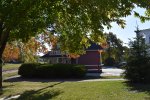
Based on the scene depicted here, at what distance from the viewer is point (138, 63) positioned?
1211 inches

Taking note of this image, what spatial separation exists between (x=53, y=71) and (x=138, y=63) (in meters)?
13.5

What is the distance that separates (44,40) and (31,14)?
23.3 metres

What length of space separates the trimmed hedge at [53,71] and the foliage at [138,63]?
11043mm

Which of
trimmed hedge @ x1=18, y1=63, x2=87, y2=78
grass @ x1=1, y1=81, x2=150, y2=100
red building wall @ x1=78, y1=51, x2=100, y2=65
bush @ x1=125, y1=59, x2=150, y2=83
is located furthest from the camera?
red building wall @ x1=78, y1=51, x2=100, y2=65

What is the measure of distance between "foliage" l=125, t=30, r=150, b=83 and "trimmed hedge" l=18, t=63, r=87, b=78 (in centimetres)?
1104

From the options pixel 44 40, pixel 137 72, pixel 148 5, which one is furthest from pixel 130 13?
pixel 44 40

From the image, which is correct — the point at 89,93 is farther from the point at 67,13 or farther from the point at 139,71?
the point at 139,71

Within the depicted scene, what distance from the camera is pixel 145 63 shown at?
100ft

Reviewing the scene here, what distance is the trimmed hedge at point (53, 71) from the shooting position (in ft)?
137

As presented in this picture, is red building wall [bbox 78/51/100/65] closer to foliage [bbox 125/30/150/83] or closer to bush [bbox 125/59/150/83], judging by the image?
foliage [bbox 125/30/150/83]

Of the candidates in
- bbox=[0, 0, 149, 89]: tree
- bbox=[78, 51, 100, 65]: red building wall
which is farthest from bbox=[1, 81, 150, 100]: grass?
bbox=[78, 51, 100, 65]: red building wall

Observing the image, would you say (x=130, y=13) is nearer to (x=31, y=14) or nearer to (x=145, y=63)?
(x=31, y=14)

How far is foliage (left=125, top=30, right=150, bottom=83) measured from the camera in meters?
30.2

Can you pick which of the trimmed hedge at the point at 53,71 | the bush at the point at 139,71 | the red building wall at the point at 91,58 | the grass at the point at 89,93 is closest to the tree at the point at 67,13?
the grass at the point at 89,93
